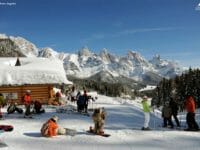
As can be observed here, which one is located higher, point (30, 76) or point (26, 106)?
point (30, 76)

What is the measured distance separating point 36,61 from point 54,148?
100 feet

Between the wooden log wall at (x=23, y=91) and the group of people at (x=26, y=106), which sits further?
the wooden log wall at (x=23, y=91)

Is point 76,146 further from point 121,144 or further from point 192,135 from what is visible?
point 192,135

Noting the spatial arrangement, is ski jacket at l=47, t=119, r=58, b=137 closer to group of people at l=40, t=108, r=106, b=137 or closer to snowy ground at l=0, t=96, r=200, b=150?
group of people at l=40, t=108, r=106, b=137

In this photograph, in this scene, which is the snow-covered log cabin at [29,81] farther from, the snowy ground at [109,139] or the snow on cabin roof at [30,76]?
the snowy ground at [109,139]

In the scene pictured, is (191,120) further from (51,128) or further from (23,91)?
(23,91)

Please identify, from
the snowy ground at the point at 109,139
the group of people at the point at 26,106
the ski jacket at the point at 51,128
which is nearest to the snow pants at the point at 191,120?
the snowy ground at the point at 109,139

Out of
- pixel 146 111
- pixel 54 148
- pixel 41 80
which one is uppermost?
pixel 41 80

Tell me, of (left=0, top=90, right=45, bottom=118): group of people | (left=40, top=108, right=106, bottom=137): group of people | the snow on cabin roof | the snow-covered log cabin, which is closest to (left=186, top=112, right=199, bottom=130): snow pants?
(left=40, top=108, right=106, bottom=137): group of people

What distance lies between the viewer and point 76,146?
20312 mm

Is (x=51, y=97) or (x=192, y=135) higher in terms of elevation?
(x=51, y=97)

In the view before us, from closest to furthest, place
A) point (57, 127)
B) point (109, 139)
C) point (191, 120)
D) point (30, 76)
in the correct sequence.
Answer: point (109, 139), point (57, 127), point (191, 120), point (30, 76)

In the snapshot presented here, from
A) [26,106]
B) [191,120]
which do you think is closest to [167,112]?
[191,120]

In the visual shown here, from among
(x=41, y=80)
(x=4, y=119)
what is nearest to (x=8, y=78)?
(x=41, y=80)
